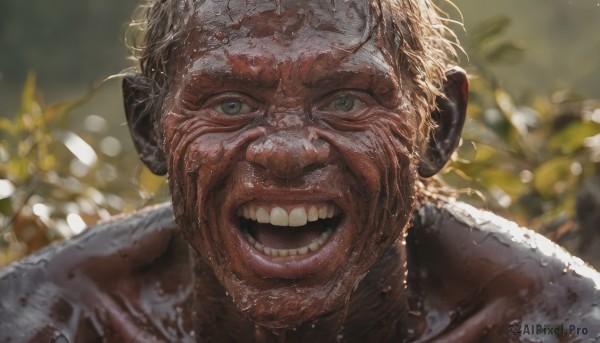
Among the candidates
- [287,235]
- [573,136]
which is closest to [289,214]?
[287,235]

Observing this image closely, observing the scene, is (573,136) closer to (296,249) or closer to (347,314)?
(347,314)

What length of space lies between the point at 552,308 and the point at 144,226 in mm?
1394

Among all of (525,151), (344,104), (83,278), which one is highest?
(344,104)

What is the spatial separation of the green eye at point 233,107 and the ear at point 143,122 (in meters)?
0.44

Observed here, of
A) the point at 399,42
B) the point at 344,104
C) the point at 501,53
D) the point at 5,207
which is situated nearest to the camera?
the point at 344,104

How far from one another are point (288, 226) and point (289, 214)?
126 millimetres

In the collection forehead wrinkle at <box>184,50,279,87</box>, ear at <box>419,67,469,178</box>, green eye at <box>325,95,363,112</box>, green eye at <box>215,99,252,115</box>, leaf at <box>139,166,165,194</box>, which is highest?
forehead wrinkle at <box>184,50,279,87</box>

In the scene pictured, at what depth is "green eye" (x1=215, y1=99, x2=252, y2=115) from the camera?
3.31 meters

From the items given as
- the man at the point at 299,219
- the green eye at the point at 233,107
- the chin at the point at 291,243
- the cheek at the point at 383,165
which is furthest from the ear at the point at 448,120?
the green eye at the point at 233,107

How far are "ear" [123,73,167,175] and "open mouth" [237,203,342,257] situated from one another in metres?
0.55

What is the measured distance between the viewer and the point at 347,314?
3.76m

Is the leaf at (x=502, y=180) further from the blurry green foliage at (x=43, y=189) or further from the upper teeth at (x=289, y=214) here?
the upper teeth at (x=289, y=214)

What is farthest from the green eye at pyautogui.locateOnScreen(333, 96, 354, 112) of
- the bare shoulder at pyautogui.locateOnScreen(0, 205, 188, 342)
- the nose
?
the bare shoulder at pyautogui.locateOnScreen(0, 205, 188, 342)

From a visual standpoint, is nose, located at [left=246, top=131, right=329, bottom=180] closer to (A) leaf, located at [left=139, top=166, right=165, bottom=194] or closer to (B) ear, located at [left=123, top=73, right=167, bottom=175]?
(B) ear, located at [left=123, top=73, right=167, bottom=175]
